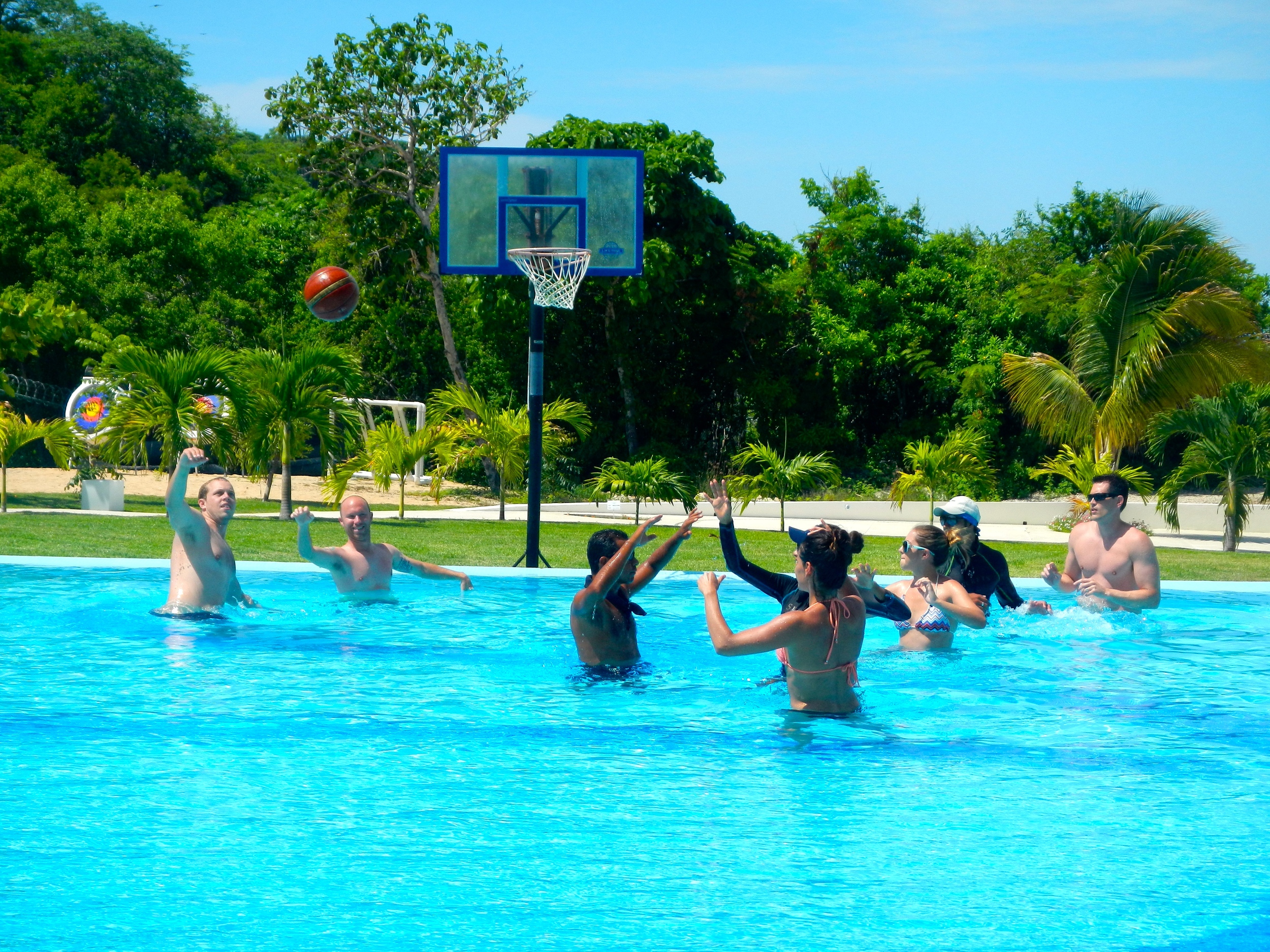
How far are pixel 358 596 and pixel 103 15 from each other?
140 ft

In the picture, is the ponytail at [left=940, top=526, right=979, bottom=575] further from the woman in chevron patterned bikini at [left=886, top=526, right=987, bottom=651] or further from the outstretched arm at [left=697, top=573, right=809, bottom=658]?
the outstretched arm at [left=697, top=573, right=809, bottom=658]

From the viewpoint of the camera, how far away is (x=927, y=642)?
30.0 ft

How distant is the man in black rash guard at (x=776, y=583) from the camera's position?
693 centimetres

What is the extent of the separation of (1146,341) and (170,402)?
16033mm

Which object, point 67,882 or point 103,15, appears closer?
point 67,882

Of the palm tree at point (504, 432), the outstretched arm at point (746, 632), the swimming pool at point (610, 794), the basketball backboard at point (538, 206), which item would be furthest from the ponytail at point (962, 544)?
the palm tree at point (504, 432)

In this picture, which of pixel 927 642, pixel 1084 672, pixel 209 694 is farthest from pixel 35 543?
pixel 1084 672

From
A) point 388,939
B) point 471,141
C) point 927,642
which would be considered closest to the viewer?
point 388,939

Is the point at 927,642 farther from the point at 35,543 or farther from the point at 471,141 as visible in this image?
the point at 471,141

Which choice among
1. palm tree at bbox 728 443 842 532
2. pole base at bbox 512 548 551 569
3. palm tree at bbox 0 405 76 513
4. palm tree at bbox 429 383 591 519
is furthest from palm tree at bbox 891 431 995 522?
palm tree at bbox 0 405 76 513

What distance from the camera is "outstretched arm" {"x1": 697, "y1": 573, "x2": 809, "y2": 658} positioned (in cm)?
640

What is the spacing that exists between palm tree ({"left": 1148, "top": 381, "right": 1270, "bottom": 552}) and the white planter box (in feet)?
51.8

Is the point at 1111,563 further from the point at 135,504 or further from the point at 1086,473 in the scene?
the point at 135,504

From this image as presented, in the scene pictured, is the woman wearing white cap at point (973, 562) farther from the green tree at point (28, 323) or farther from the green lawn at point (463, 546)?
the green tree at point (28, 323)
